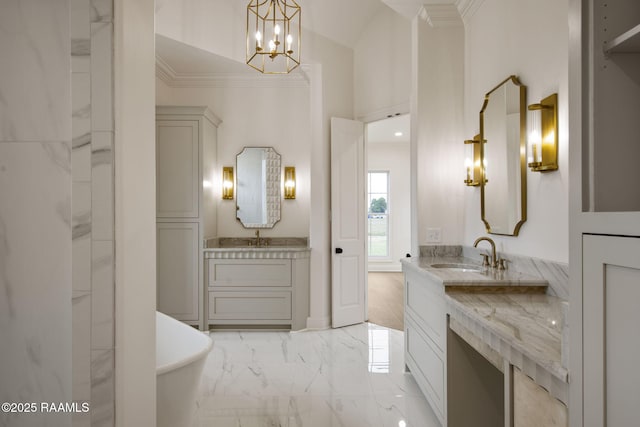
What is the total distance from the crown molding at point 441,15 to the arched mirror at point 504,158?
3.04 ft

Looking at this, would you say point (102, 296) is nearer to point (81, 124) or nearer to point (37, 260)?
point (37, 260)

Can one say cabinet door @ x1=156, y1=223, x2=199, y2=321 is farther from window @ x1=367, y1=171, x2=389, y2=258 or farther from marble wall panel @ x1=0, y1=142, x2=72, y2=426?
window @ x1=367, y1=171, x2=389, y2=258

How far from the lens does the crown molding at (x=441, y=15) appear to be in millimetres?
3346

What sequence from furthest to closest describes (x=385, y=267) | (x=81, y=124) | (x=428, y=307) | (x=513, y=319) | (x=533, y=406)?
(x=385, y=267)
(x=428, y=307)
(x=513, y=319)
(x=533, y=406)
(x=81, y=124)

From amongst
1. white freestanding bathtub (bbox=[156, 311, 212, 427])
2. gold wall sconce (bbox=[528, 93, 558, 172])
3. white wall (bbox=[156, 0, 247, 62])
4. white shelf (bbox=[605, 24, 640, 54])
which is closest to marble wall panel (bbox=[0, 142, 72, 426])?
white freestanding bathtub (bbox=[156, 311, 212, 427])

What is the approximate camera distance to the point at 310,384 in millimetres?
3070

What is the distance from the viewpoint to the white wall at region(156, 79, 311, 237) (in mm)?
5164

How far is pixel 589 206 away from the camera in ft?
3.36

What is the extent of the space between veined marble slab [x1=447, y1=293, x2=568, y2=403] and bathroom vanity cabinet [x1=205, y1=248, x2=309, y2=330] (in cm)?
261

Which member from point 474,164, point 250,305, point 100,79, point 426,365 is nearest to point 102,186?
point 100,79

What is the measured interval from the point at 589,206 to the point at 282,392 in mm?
2549

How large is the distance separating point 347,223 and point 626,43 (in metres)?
3.76

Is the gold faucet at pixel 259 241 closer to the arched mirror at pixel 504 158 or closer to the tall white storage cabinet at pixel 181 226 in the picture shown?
the tall white storage cabinet at pixel 181 226

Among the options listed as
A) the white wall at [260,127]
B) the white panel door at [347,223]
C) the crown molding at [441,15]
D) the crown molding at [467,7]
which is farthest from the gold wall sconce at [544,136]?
the white wall at [260,127]
